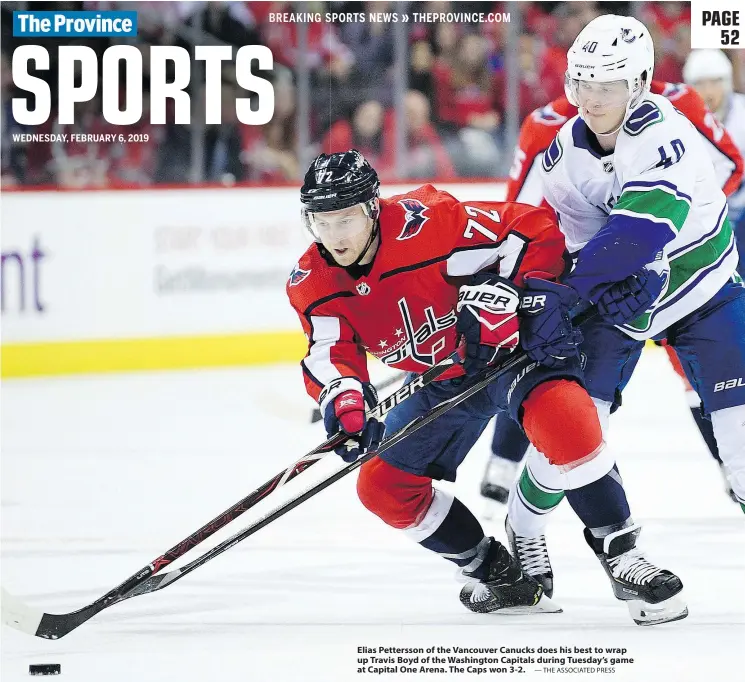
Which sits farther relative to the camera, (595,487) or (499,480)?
(499,480)

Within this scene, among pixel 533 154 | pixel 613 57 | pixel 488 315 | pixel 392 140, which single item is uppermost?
pixel 613 57

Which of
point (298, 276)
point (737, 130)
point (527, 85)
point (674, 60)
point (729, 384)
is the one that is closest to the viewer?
point (298, 276)

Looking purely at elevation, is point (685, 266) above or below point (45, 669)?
above

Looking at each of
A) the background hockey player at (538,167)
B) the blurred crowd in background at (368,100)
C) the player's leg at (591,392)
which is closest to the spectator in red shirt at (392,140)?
the blurred crowd in background at (368,100)

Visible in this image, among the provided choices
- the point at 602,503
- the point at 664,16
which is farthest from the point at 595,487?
the point at 664,16

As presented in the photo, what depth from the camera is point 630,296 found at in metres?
2.38

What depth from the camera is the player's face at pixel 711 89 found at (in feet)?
12.9

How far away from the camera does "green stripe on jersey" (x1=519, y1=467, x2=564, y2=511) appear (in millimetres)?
2576

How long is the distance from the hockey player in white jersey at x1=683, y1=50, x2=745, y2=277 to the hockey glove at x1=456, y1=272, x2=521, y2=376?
174 cm

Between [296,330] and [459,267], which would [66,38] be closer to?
[459,267]

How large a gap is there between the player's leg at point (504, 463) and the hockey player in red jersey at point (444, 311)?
0.92 metres

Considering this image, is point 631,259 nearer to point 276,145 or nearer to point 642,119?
point 642,119

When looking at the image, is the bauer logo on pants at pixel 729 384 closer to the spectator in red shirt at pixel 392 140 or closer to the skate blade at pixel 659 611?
the skate blade at pixel 659 611

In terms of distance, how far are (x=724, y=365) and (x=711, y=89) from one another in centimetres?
172
